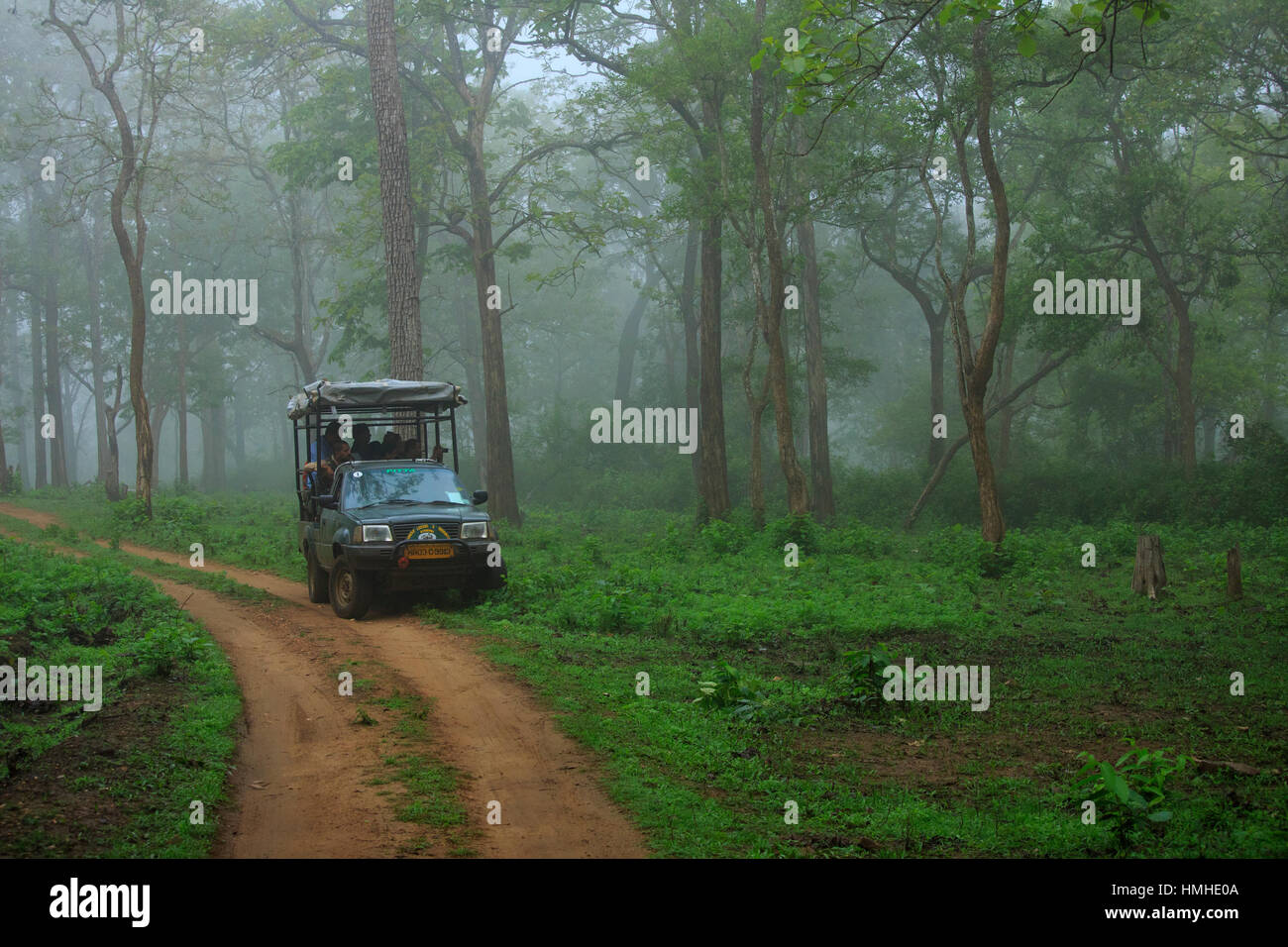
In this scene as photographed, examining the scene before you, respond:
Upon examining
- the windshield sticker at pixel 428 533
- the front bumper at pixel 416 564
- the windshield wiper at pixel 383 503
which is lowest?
the front bumper at pixel 416 564

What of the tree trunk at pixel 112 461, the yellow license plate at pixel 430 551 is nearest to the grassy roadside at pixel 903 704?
the yellow license plate at pixel 430 551

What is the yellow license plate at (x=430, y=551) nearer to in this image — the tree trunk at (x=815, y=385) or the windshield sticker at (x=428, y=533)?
the windshield sticker at (x=428, y=533)

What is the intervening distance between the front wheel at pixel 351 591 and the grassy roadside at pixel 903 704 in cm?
85

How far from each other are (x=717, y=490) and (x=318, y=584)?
1166cm

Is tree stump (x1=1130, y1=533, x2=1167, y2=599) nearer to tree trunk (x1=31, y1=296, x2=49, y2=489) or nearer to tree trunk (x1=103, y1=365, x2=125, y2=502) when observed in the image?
tree trunk (x1=103, y1=365, x2=125, y2=502)

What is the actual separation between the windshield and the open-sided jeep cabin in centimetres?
1

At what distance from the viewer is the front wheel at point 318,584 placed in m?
14.5

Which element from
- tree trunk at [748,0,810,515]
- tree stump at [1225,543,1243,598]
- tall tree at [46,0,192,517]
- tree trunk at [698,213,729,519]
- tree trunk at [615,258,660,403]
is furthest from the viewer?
tree trunk at [615,258,660,403]

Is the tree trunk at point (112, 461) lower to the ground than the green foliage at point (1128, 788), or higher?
higher

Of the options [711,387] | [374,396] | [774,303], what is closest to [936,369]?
[711,387]

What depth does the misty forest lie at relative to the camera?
6.59 metres

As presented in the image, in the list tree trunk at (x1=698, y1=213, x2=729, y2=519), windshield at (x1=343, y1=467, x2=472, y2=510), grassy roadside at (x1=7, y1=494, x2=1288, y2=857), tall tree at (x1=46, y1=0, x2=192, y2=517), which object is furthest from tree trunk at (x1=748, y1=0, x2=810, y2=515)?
tall tree at (x1=46, y1=0, x2=192, y2=517)

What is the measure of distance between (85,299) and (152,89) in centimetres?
2762
